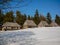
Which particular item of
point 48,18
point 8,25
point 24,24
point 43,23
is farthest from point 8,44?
point 48,18

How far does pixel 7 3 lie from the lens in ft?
12.7

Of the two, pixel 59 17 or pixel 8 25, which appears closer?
pixel 8 25

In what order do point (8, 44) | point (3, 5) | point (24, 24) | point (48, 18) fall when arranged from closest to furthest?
point (3, 5) → point (8, 44) → point (24, 24) → point (48, 18)

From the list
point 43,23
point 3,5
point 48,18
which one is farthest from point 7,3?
point 48,18

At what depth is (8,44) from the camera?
718cm

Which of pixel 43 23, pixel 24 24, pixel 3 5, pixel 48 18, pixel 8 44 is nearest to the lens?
pixel 3 5

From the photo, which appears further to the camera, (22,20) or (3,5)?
(22,20)

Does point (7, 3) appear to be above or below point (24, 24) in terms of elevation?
above

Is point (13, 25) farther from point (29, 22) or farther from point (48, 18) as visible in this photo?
point (48, 18)

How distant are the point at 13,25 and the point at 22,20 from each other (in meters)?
10.9

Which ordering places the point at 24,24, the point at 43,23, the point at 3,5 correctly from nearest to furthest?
the point at 3,5, the point at 24,24, the point at 43,23

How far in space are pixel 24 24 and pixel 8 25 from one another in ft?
37.6

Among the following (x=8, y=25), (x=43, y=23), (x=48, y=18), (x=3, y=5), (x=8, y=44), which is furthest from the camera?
(x=48, y=18)

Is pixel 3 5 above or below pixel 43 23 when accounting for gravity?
above
